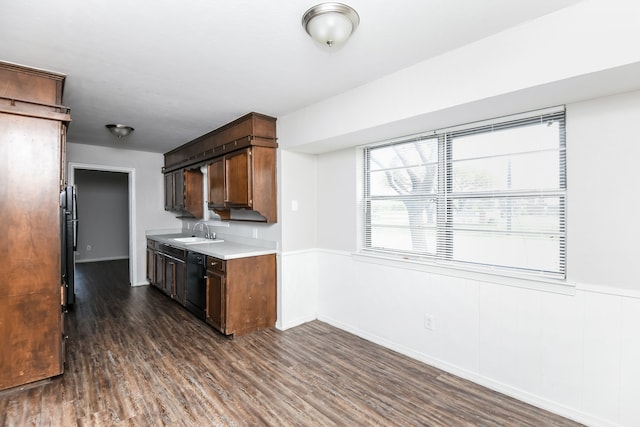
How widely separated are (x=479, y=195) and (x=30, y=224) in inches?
132

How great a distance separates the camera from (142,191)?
18.2 feet

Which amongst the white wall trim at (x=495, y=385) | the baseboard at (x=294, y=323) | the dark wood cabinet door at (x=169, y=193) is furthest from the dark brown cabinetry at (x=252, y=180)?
the dark wood cabinet door at (x=169, y=193)

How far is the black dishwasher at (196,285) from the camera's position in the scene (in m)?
3.69

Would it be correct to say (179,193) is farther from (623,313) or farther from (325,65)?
(623,313)

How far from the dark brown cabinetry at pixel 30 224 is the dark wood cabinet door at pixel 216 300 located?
1293 mm

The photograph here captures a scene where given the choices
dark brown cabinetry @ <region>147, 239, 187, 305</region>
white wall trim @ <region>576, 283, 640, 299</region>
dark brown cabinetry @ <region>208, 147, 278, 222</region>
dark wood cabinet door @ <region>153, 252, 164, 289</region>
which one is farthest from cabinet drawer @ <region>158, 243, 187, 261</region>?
white wall trim @ <region>576, 283, 640, 299</region>

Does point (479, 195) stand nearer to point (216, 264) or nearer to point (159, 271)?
point (216, 264)

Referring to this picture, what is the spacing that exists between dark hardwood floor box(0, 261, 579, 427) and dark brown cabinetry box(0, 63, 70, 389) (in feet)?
0.92

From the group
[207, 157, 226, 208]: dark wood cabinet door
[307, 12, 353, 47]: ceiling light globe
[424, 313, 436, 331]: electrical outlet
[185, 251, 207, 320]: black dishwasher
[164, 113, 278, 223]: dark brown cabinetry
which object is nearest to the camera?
[307, 12, 353, 47]: ceiling light globe

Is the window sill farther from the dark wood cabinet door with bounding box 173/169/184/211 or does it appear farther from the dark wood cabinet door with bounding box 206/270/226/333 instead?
the dark wood cabinet door with bounding box 173/169/184/211

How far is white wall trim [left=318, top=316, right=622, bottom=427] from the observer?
201 centimetres

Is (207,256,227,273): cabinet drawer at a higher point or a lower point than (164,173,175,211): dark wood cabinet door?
lower

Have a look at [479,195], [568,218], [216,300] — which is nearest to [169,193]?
[216,300]

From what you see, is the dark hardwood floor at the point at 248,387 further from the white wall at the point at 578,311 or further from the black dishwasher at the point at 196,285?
the black dishwasher at the point at 196,285
